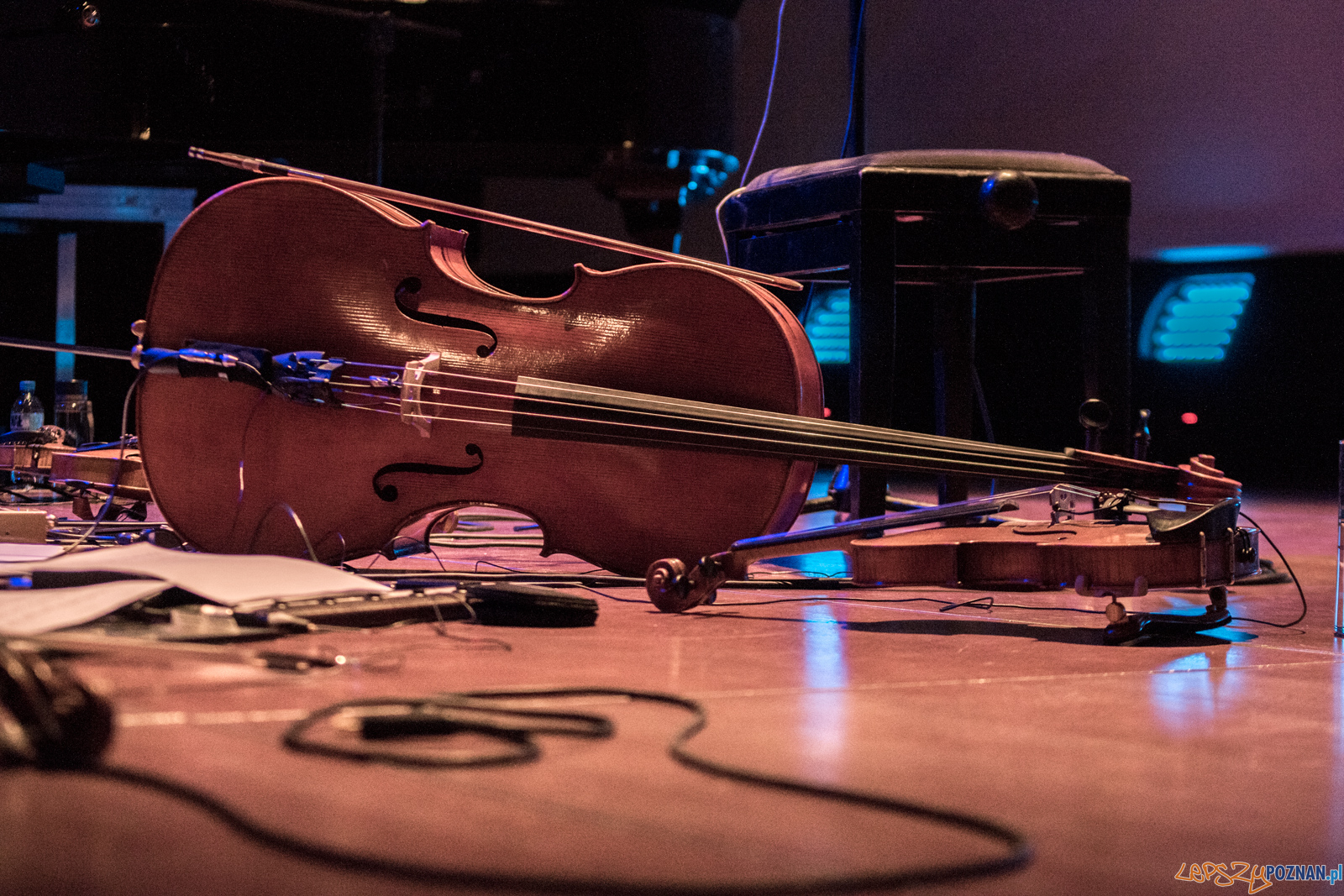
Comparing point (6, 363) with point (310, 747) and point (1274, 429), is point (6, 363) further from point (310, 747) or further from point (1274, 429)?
point (1274, 429)

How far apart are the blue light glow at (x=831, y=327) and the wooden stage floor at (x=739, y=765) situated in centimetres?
290

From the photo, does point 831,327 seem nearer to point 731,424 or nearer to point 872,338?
point 872,338

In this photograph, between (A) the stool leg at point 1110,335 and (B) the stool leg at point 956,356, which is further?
(B) the stool leg at point 956,356

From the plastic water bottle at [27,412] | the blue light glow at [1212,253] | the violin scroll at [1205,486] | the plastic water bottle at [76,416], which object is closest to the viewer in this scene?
the violin scroll at [1205,486]

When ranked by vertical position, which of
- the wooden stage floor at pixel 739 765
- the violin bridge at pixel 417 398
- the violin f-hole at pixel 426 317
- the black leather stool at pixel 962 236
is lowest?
the wooden stage floor at pixel 739 765

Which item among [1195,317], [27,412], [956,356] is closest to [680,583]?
[956,356]

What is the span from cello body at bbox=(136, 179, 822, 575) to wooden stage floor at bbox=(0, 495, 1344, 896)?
1.18 feet

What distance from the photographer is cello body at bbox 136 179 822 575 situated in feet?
5.32

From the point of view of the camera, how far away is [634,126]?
3.64m

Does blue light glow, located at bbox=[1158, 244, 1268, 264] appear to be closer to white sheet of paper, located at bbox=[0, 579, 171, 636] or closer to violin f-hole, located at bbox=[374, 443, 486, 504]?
violin f-hole, located at bbox=[374, 443, 486, 504]

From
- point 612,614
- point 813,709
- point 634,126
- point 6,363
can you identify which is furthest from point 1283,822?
point 6,363

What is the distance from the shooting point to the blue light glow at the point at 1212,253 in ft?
13.1

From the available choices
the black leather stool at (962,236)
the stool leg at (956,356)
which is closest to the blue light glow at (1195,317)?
the stool leg at (956,356)

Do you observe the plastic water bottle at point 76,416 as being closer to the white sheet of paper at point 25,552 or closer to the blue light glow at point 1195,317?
the white sheet of paper at point 25,552
